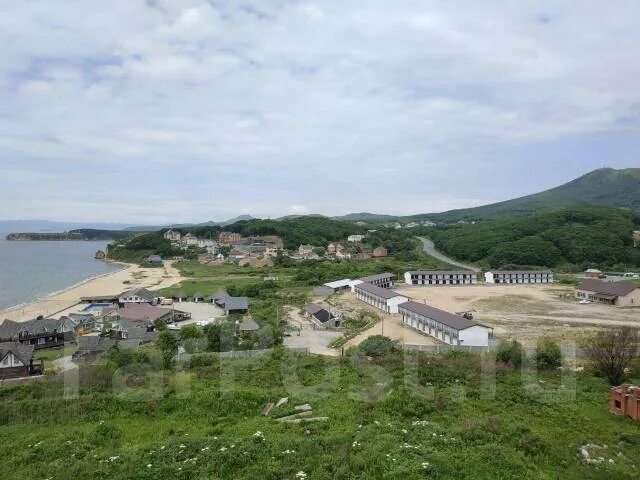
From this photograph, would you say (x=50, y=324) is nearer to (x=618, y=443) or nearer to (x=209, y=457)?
(x=209, y=457)

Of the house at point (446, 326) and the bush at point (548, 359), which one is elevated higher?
the bush at point (548, 359)

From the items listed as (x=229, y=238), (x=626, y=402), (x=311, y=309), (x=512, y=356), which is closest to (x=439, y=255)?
(x=229, y=238)

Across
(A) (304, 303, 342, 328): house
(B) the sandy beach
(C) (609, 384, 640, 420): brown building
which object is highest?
(C) (609, 384, 640, 420): brown building

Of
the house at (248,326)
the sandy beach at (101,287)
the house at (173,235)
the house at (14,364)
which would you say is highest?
the house at (173,235)

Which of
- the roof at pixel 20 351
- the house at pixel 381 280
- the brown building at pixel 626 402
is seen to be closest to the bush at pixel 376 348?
the brown building at pixel 626 402

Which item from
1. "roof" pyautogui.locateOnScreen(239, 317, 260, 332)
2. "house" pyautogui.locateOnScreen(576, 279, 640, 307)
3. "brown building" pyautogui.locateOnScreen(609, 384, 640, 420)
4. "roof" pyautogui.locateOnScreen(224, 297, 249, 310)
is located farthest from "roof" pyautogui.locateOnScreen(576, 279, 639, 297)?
"brown building" pyautogui.locateOnScreen(609, 384, 640, 420)

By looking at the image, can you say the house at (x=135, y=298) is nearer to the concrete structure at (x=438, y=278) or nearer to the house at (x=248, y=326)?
the house at (x=248, y=326)

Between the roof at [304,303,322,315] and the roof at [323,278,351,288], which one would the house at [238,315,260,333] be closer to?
the roof at [304,303,322,315]
